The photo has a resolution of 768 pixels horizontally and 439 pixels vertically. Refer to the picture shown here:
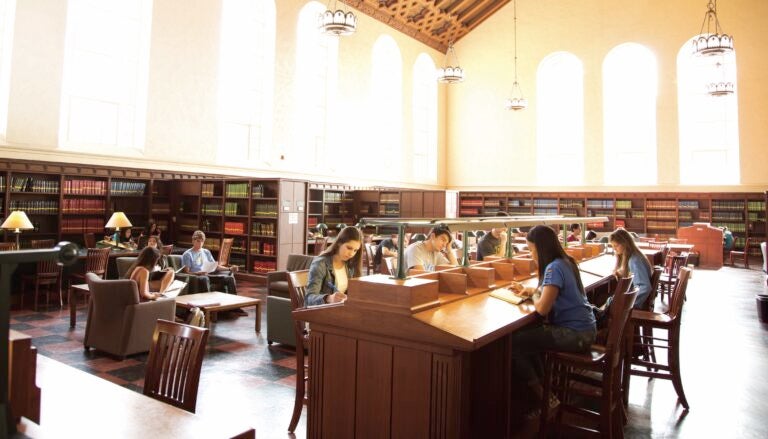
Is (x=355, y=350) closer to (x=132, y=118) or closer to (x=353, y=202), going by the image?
(x=132, y=118)

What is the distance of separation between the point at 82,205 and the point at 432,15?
11.6 metres

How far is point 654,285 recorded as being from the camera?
4.12 meters

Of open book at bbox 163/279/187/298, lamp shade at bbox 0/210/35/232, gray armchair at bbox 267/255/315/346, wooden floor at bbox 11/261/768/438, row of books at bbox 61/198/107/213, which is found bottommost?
wooden floor at bbox 11/261/768/438

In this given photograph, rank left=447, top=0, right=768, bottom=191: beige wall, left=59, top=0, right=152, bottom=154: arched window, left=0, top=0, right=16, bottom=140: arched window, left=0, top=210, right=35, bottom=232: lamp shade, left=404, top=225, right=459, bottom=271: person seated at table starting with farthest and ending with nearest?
1. left=447, top=0, right=768, bottom=191: beige wall
2. left=59, top=0, right=152, bottom=154: arched window
3. left=0, top=0, right=16, bottom=140: arched window
4. left=0, top=210, right=35, bottom=232: lamp shade
5. left=404, top=225, right=459, bottom=271: person seated at table

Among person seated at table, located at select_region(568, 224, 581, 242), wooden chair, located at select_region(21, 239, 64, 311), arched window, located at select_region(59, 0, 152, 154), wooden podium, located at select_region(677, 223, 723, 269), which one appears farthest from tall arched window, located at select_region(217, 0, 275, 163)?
wooden podium, located at select_region(677, 223, 723, 269)

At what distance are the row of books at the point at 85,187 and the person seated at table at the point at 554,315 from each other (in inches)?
308

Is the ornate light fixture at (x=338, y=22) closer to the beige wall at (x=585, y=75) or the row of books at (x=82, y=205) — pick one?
the row of books at (x=82, y=205)

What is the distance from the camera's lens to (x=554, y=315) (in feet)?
8.68

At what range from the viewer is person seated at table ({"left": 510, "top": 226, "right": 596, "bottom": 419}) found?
258 centimetres

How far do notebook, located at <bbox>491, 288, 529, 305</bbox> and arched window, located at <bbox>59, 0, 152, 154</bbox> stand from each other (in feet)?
26.9

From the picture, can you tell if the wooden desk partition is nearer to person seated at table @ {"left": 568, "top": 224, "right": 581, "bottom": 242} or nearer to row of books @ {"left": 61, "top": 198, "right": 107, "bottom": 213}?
row of books @ {"left": 61, "top": 198, "right": 107, "bottom": 213}

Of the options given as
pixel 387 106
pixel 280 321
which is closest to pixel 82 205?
pixel 280 321

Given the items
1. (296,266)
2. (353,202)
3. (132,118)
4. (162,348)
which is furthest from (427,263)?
(353,202)

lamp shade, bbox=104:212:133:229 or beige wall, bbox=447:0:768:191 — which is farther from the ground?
beige wall, bbox=447:0:768:191
